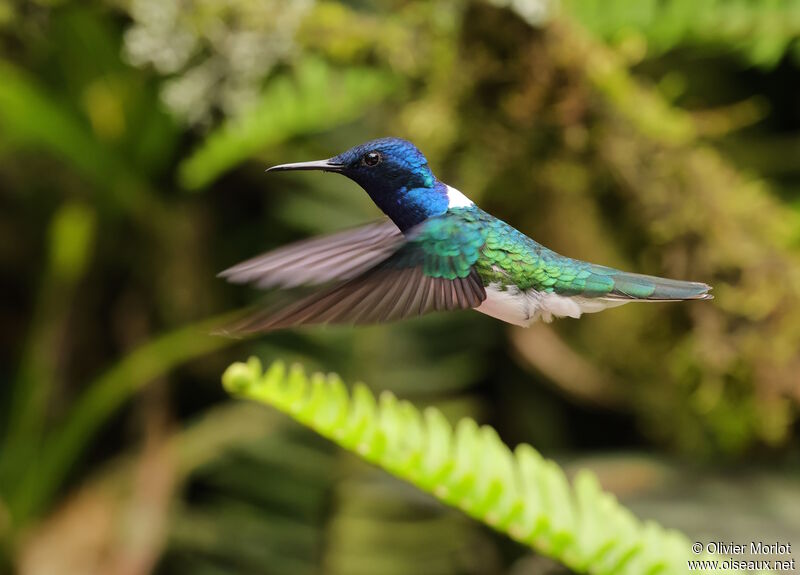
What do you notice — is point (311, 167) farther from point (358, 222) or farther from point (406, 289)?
point (358, 222)

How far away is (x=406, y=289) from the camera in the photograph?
1.45ft

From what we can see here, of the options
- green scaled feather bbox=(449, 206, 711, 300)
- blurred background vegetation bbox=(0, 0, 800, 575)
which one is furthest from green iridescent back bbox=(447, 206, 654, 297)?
blurred background vegetation bbox=(0, 0, 800, 575)

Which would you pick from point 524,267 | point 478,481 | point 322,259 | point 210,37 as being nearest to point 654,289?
point 524,267

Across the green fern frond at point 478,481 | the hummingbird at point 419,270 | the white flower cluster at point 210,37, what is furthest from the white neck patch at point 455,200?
the white flower cluster at point 210,37

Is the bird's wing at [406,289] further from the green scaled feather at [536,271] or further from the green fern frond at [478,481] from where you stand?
the green fern frond at [478,481]

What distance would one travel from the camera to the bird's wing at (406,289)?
1.31 ft

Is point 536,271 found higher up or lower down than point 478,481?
higher up

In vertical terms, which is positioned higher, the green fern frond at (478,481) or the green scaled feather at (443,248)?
the green scaled feather at (443,248)

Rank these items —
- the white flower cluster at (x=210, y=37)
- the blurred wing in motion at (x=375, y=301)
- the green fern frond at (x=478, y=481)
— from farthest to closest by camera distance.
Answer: the white flower cluster at (x=210, y=37) < the green fern frond at (x=478, y=481) < the blurred wing in motion at (x=375, y=301)

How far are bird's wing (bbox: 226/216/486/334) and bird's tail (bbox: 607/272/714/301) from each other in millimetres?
80

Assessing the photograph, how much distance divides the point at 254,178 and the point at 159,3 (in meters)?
0.93

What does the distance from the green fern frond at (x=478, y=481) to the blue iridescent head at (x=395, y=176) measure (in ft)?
0.70

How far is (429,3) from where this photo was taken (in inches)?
50.8

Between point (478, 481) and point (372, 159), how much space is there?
14.0 inches
